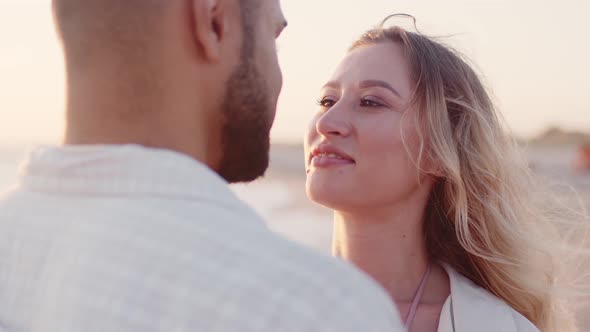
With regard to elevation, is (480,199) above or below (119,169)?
below

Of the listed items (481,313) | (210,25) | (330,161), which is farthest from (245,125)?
(481,313)

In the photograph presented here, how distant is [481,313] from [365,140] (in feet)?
3.08

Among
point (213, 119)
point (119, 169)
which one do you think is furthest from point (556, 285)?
point (119, 169)

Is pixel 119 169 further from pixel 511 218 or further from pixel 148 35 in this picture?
pixel 511 218

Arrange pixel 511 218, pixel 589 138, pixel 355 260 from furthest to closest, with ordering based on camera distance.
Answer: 1. pixel 589 138
2. pixel 511 218
3. pixel 355 260

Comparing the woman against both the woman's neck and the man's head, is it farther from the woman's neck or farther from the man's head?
the man's head

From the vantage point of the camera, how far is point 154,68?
1.28 m

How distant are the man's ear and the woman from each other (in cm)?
182

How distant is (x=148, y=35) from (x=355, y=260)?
2.27m

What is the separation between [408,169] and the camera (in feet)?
11.0

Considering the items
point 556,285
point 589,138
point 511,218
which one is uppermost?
point 511,218

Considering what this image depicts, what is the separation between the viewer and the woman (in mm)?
3215

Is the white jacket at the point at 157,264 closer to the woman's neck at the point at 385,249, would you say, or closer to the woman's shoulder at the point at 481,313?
the woman's shoulder at the point at 481,313

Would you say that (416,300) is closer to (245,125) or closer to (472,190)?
(472,190)
